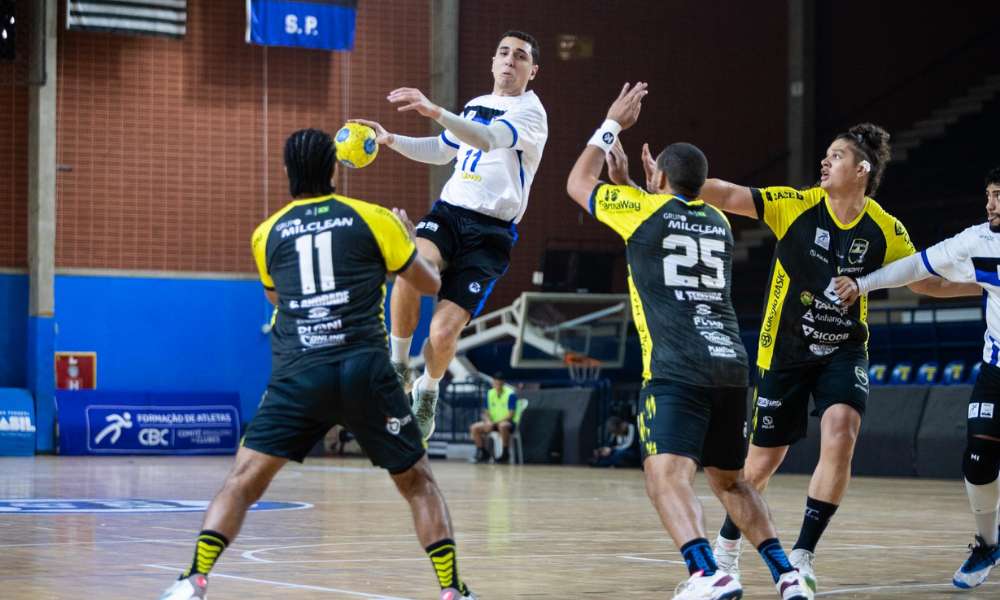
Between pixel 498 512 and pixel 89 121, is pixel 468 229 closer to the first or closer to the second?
pixel 498 512

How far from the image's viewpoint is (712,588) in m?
4.94

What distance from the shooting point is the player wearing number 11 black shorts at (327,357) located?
4.97 metres

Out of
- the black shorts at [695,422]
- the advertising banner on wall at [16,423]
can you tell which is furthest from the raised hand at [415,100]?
the advertising banner on wall at [16,423]

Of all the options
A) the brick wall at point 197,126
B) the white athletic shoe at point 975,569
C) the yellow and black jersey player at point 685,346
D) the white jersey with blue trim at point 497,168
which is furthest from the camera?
the brick wall at point 197,126

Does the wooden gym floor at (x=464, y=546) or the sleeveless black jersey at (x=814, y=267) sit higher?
the sleeveless black jersey at (x=814, y=267)

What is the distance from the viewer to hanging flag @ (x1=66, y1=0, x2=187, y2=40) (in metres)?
23.7

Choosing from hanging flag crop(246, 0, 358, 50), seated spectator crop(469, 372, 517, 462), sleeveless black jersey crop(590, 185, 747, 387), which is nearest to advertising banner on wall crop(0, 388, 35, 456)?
hanging flag crop(246, 0, 358, 50)

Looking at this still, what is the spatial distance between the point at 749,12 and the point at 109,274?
1613 centimetres

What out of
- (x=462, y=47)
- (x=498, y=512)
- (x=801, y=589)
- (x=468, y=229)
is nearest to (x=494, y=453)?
(x=462, y=47)

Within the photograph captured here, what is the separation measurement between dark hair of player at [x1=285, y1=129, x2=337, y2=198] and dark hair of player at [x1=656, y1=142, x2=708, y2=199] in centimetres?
151

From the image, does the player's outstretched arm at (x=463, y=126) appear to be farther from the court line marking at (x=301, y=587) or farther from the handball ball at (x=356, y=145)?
the court line marking at (x=301, y=587)

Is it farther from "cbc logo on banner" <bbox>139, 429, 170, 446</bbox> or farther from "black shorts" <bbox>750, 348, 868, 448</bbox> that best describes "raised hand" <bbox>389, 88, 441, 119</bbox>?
"cbc logo on banner" <bbox>139, 429, 170, 446</bbox>

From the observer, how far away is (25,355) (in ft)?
83.5

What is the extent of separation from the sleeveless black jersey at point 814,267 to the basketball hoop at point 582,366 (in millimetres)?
17844
